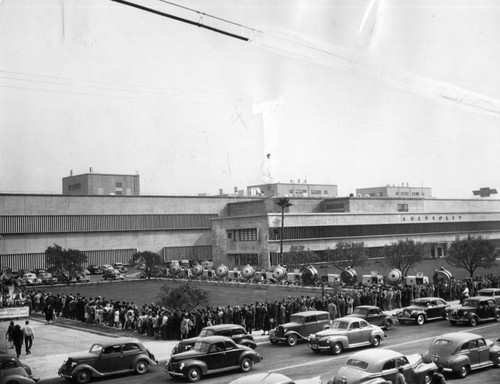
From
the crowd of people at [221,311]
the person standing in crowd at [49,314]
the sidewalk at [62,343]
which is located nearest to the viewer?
the sidewalk at [62,343]

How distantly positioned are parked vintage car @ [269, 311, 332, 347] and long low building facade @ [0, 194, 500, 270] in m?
39.9

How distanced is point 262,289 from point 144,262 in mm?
23010

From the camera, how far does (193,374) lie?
18.0 m

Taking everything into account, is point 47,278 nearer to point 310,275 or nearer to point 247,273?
point 247,273

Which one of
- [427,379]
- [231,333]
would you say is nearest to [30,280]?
[231,333]

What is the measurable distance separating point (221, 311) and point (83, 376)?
8.76m

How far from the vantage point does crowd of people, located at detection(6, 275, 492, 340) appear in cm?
2553

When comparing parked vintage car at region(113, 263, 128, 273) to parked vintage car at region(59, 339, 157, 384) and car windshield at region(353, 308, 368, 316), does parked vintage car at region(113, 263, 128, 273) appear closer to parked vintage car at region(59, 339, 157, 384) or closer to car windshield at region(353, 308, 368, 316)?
car windshield at region(353, 308, 368, 316)

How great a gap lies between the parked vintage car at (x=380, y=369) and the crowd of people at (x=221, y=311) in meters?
10.9

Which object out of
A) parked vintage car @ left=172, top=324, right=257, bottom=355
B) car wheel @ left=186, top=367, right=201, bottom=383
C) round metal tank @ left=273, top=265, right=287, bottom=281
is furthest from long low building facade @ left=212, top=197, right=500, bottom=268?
car wheel @ left=186, top=367, right=201, bottom=383

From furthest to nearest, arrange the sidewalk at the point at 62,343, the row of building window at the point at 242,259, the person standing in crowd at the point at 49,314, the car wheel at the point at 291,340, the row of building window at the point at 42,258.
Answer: the row of building window at the point at 242,259 < the row of building window at the point at 42,258 < the person standing in crowd at the point at 49,314 < the car wheel at the point at 291,340 < the sidewalk at the point at 62,343

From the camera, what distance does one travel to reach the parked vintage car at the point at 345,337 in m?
21.0

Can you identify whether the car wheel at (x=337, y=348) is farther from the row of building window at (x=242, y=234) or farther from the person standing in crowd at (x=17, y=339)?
the row of building window at (x=242, y=234)

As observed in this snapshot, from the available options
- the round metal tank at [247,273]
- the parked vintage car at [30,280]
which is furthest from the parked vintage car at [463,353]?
the parked vintage car at [30,280]
